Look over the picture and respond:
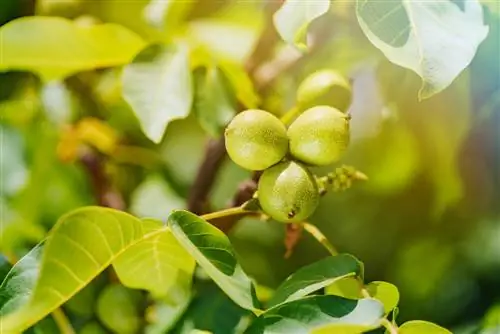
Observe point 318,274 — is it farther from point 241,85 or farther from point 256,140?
point 241,85

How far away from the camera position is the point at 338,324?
1.55 ft

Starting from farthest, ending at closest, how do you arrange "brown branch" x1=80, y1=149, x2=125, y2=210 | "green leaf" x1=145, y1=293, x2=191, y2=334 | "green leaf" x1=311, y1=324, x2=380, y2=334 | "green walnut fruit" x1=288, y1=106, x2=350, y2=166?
"brown branch" x1=80, y1=149, x2=125, y2=210 → "green leaf" x1=145, y1=293, x2=191, y2=334 → "green walnut fruit" x1=288, y1=106, x2=350, y2=166 → "green leaf" x1=311, y1=324, x2=380, y2=334

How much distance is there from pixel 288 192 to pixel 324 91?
118 mm

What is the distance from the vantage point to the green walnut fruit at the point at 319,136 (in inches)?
22.5

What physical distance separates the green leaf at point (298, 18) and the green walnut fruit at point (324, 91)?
0.27 ft

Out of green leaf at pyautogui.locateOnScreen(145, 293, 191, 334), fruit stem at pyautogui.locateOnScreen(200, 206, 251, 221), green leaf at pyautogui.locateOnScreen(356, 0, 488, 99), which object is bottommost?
green leaf at pyautogui.locateOnScreen(145, 293, 191, 334)

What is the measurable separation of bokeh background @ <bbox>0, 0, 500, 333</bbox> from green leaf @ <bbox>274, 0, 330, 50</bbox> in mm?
162

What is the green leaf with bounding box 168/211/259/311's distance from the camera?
0.53 meters

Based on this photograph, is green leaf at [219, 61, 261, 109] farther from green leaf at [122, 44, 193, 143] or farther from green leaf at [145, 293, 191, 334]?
green leaf at [145, 293, 191, 334]

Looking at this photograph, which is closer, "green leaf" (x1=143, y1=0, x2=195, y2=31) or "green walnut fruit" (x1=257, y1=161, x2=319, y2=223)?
"green walnut fruit" (x1=257, y1=161, x2=319, y2=223)

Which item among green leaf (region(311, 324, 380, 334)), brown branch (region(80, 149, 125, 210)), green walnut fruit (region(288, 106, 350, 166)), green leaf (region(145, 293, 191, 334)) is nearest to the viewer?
green leaf (region(311, 324, 380, 334))

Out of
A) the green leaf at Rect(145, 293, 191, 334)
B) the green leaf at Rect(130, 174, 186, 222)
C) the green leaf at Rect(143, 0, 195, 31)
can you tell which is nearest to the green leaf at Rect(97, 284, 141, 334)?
the green leaf at Rect(145, 293, 191, 334)

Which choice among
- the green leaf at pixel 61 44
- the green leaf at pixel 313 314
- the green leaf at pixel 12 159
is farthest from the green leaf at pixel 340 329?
the green leaf at pixel 12 159

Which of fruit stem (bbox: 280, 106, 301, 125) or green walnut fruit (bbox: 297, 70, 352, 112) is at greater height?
green walnut fruit (bbox: 297, 70, 352, 112)
